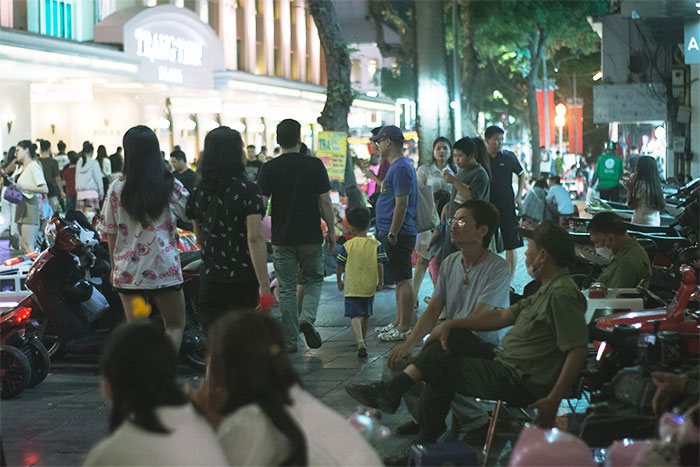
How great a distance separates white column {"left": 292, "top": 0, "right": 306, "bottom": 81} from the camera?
4916 centimetres

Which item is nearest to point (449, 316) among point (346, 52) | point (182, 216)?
point (182, 216)

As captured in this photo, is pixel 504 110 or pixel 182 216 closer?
pixel 182 216

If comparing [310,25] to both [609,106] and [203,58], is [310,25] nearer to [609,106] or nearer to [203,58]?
[203,58]

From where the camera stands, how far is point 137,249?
7.04 meters

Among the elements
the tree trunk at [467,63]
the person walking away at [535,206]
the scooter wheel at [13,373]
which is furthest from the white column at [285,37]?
the scooter wheel at [13,373]

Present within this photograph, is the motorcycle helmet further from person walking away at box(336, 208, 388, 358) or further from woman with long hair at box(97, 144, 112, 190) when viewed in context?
woman with long hair at box(97, 144, 112, 190)

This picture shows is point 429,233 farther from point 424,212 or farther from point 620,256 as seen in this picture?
point 620,256

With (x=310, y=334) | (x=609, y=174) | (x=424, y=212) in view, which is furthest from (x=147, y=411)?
(x=609, y=174)

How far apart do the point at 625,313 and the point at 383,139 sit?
401 cm

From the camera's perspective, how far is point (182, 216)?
730 cm

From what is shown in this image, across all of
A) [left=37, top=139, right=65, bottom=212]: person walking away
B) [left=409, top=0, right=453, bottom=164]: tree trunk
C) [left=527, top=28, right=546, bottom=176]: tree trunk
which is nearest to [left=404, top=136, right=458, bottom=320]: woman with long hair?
→ [left=409, top=0, right=453, bottom=164]: tree trunk

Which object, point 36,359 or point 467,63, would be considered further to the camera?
point 467,63

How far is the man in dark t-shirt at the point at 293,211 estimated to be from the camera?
8.74 meters

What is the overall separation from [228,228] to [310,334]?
2100 millimetres
